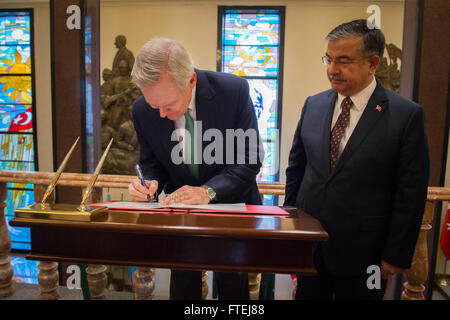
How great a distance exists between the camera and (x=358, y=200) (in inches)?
51.2

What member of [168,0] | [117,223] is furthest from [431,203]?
[168,0]

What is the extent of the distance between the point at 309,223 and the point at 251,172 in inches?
19.6

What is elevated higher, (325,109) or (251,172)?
(325,109)

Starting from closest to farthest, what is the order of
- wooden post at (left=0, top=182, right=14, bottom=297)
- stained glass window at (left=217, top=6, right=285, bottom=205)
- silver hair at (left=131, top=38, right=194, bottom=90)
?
silver hair at (left=131, top=38, right=194, bottom=90) < wooden post at (left=0, top=182, right=14, bottom=297) < stained glass window at (left=217, top=6, right=285, bottom=205)

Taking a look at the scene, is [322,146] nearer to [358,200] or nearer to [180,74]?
[358,200]

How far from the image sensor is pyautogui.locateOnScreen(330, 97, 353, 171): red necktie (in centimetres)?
136

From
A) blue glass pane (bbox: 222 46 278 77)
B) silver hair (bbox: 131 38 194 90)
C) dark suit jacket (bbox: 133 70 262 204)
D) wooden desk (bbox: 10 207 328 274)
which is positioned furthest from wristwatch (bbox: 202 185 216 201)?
blue glass pane (bbox: 222 46 278 77)

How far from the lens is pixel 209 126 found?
136 centimetres

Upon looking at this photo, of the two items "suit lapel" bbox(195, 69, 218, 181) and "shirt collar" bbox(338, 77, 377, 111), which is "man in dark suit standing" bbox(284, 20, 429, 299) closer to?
"shirt collar" bbox(338, 77, 377, 111)

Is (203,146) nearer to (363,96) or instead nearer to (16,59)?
(363,96)

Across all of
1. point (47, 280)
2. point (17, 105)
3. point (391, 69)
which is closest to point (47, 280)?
point (47, 280)

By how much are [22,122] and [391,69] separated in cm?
729

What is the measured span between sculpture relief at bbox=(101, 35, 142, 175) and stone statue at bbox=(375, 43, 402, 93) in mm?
4491
